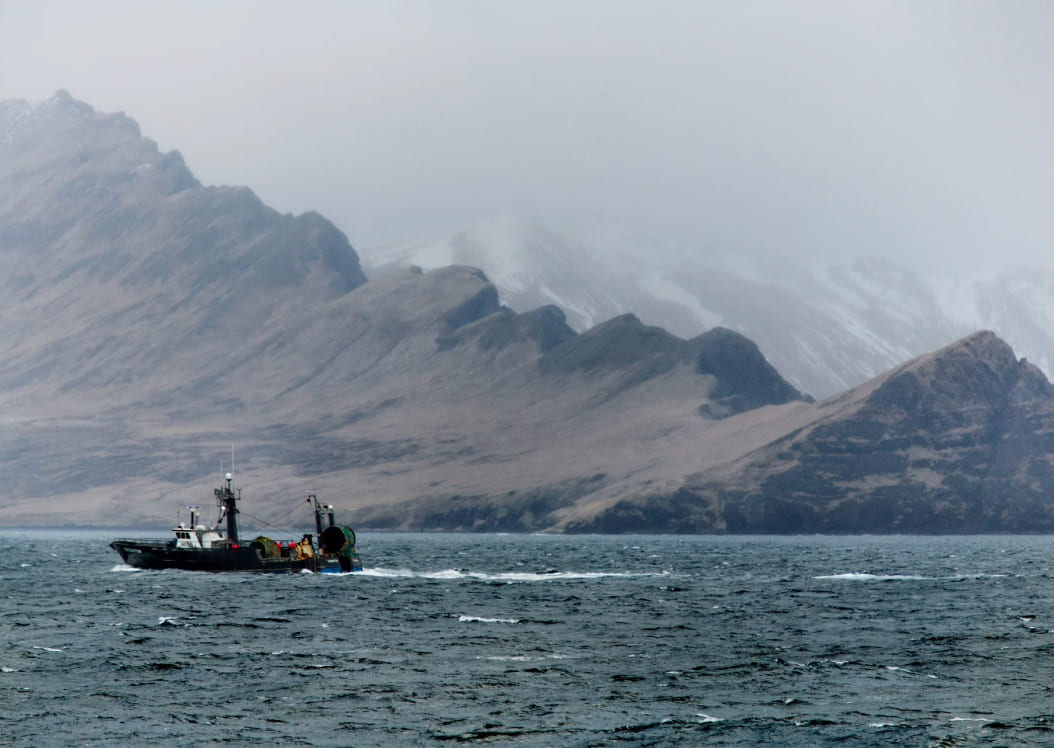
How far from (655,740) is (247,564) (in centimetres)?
10233

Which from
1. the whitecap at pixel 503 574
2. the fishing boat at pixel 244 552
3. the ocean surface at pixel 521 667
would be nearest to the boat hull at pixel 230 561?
the fishing boat at pixel 244 552

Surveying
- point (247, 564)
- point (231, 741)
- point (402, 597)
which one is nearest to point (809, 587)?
A: point (402, 597)

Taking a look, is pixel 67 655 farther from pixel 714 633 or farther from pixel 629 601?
pixel 629 601

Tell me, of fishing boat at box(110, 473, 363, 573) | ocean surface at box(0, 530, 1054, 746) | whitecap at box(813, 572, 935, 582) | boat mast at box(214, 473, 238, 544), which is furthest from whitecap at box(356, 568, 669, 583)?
ocean surface at box(0, 530, 1054, 746)

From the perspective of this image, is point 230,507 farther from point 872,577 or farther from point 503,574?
point 872,577

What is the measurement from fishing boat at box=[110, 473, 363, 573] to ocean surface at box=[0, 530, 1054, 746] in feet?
60.6

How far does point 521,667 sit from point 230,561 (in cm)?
8344

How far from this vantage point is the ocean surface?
56469 mm

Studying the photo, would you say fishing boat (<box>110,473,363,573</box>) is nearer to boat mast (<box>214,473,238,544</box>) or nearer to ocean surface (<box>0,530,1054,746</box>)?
boat mast (<box>214,473,238,544</box>)

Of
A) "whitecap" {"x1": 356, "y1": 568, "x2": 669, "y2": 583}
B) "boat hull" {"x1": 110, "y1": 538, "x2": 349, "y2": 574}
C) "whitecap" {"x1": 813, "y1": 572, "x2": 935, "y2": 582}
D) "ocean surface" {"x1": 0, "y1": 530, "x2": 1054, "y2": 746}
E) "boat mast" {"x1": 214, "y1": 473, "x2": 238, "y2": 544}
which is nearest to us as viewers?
"ocean surface" {"x1": 0, "y1": 530, "x2": 1054, "y2": 746}

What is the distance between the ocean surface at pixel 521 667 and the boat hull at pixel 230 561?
18255mm

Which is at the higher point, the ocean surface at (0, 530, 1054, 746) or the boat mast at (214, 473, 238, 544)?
Answer: the boat mast at (214, 473, 238, 544)

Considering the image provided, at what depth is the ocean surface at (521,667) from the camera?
56.5 meters

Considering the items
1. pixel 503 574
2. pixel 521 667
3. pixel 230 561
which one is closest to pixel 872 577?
pixel 503 574
